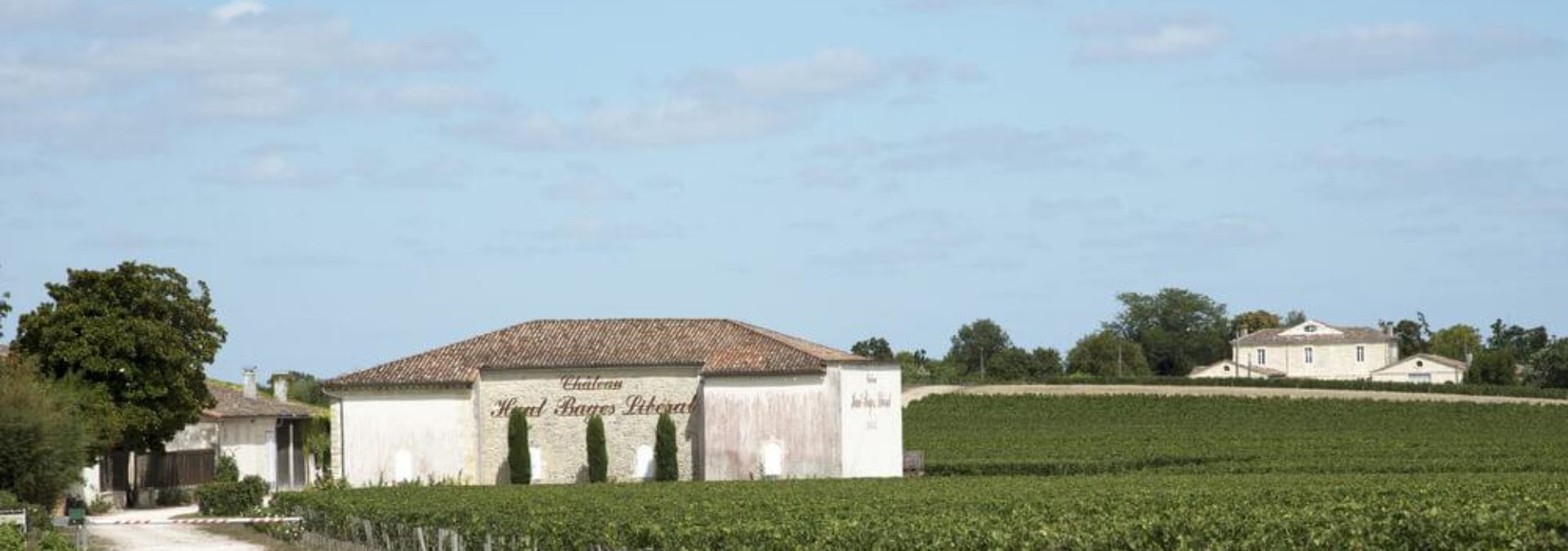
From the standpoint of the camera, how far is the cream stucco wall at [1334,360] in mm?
148125

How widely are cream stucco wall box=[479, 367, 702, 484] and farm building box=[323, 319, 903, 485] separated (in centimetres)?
3

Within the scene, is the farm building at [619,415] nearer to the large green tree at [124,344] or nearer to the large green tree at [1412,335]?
the large green tree at [124,344]

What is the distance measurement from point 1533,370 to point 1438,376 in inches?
560

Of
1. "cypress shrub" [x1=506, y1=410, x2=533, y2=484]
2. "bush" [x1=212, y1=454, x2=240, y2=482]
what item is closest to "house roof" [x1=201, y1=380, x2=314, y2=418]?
"bush" [x1=212, y1=454, x2=240, y2=482]

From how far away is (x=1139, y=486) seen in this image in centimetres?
4606

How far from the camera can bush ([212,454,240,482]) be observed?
2542 inches

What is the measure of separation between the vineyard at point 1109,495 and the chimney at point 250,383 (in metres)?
23.0

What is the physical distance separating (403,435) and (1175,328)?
13961cm

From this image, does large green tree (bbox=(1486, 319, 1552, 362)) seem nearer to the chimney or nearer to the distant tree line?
the distant tree line

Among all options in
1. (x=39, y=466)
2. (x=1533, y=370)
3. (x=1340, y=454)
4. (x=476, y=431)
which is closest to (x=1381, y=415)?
(x=1340, y=454)

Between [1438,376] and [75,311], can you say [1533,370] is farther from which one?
[75,311]

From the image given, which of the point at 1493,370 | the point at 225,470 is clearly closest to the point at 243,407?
the point at 225,470

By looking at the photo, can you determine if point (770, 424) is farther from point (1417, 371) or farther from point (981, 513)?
point (1417, 371)

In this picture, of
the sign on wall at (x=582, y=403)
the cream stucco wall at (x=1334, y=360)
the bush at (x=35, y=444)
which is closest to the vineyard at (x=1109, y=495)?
the bush at (x=35, y=444)
